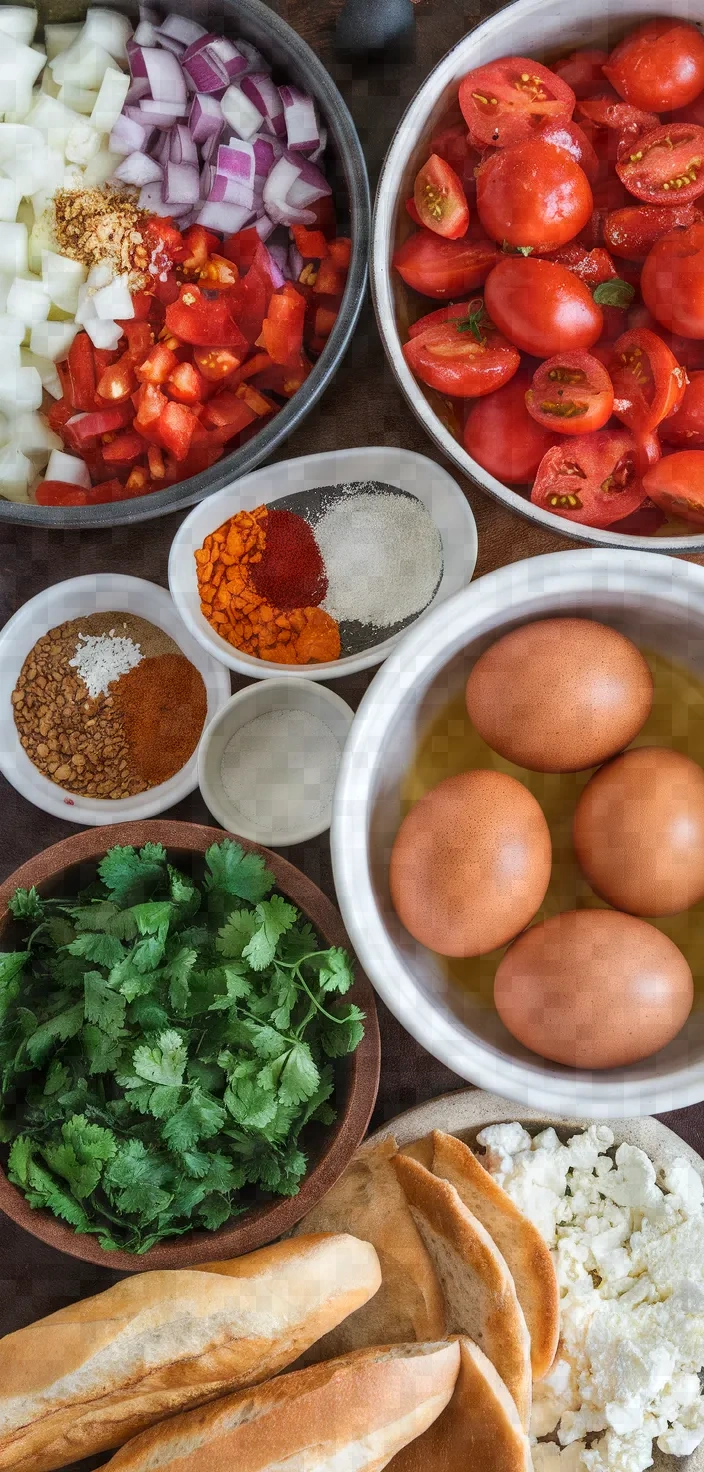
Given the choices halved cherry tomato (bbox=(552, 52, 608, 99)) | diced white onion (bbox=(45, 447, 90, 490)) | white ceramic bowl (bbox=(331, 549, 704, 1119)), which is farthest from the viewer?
diced white onion (bbox=(45, 447, 90, 490))

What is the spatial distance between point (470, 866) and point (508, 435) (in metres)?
0.46

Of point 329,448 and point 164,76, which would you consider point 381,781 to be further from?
point 164,76

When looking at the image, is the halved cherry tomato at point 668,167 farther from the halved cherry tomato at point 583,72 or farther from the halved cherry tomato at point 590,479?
the halved cherry tomato at point 590,479

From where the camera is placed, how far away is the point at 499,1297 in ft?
3.40

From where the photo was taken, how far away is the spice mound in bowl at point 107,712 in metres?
1.31

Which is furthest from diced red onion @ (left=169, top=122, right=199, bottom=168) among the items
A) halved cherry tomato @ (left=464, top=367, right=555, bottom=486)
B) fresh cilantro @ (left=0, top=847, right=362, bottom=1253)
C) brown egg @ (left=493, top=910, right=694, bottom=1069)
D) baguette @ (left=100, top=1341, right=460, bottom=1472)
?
baguette @ (left=100, top=1341, right=460, bottom=1472)

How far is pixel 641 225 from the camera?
112 centimetres

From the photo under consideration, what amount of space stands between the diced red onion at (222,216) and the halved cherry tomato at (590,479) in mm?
450

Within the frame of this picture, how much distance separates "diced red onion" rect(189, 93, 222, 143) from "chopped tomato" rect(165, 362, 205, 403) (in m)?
0.26

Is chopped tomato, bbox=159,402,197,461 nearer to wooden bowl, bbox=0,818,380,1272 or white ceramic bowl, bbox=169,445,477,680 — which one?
white ceramic bowl, bbox=169,445,477,680

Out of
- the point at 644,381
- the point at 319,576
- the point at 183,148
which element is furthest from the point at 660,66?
the point at 319,576

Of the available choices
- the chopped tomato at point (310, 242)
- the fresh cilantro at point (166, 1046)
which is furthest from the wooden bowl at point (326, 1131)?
the chopped tomato at point (310, 242)

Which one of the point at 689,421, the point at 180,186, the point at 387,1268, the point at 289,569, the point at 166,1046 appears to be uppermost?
the point at 180,186

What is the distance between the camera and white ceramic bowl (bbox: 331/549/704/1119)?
3.07 ft
